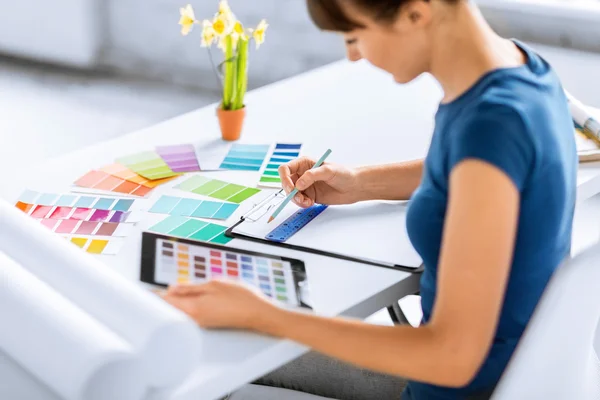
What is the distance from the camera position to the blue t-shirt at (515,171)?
0.99 m

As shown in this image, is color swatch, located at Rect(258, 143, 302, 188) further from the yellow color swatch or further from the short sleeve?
the short sleeve

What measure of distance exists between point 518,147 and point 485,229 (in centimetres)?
11

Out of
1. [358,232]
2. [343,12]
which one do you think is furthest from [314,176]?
[343,12]

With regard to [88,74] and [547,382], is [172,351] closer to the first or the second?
[547,382]

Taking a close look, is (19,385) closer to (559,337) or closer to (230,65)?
(559,337)

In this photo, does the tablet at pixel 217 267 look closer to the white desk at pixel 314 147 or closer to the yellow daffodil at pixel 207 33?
the white desk at pixel 314 147

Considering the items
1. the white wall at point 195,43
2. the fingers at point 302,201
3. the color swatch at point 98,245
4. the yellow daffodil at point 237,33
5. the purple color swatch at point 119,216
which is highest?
the yellow daffodil at point 237,33

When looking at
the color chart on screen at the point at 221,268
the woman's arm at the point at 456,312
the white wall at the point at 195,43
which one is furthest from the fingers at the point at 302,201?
the white wall at the point at 195,43

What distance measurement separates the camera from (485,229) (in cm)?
94

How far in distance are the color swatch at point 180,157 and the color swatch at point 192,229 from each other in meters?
0.23

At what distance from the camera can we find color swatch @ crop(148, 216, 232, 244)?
1.37 m

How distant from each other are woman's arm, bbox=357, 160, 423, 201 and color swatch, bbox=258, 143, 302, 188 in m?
0.17

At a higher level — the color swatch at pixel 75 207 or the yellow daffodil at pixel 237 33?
the yellow daffodil at pixel 237 33

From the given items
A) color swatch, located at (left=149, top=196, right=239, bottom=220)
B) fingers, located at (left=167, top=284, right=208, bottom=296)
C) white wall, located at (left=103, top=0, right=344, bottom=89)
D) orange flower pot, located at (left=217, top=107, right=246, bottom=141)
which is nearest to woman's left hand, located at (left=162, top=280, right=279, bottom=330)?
fingers, located at (left=167, top=284, right=208, bottom=296)
